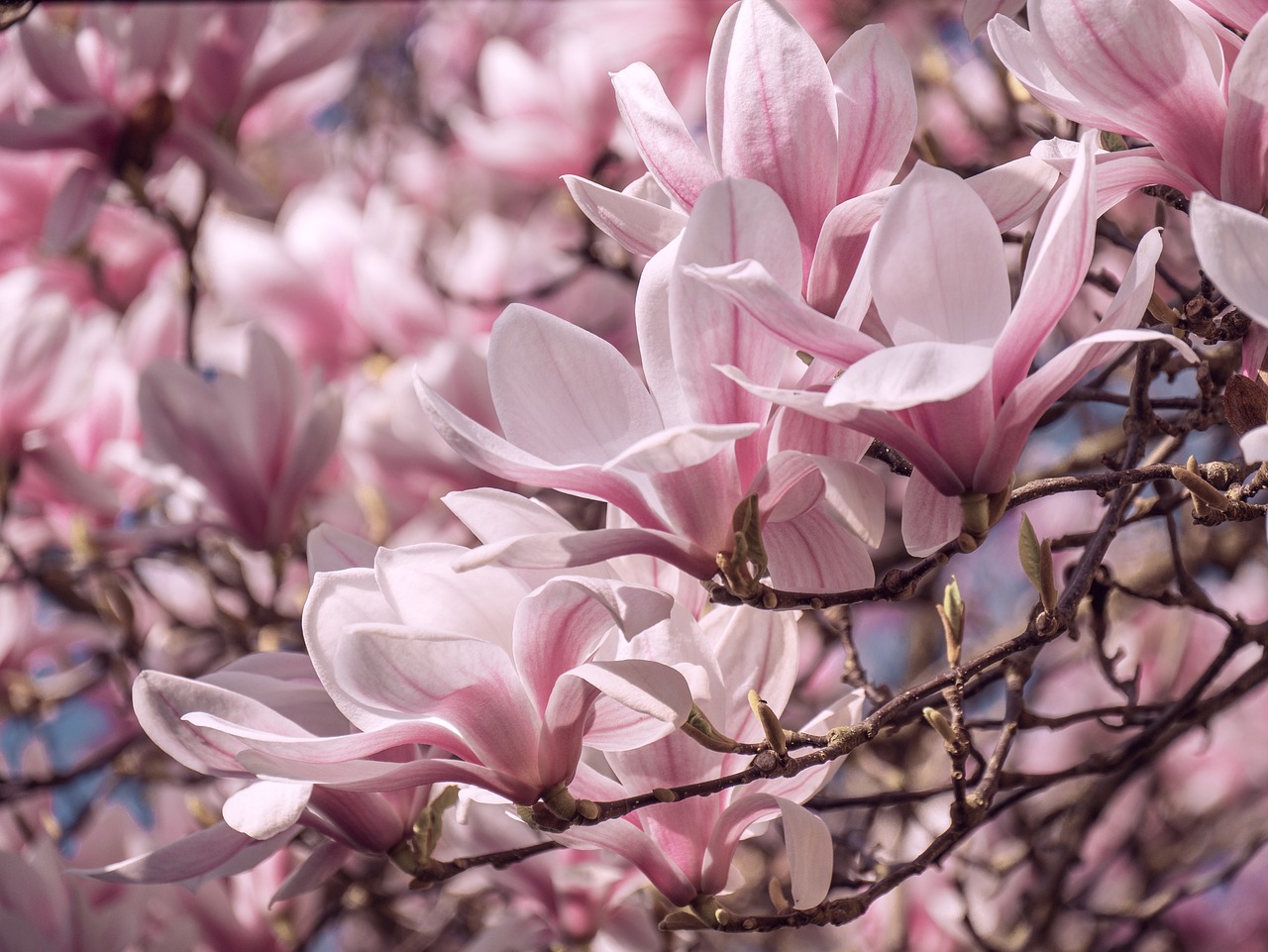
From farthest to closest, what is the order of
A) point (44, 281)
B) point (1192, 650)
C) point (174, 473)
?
1. point (1192, 650)
2. point (44, 281)
3. point (174, 473)

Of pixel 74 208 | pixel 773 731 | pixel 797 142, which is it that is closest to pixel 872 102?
→ pixel 797 142

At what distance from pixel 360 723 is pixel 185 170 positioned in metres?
1.84

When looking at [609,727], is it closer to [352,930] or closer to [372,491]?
[372,491]

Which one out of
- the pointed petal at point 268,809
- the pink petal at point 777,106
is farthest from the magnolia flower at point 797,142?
the pointed petal at point 268,809

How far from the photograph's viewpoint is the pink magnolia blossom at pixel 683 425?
64 cm

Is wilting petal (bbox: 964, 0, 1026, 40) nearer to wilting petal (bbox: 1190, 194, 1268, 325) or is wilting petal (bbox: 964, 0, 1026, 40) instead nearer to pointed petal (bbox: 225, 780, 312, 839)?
wilting petal (bbox: 1190, 194, 1268, 325)

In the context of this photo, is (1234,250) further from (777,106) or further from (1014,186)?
(777,106)

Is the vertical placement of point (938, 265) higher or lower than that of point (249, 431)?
higher

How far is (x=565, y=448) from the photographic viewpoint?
2.29 feet

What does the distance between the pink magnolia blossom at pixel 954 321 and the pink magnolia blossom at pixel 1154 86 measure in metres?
0.10

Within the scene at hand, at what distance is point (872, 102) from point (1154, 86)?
6.3 inches

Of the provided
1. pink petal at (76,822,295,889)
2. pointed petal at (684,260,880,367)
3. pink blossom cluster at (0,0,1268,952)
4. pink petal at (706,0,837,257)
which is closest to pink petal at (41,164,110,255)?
pink blossom cluster at (0,0,1268,952)

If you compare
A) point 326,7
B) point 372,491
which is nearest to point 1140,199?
point 372,491

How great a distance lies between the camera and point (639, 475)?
0.70 meters
